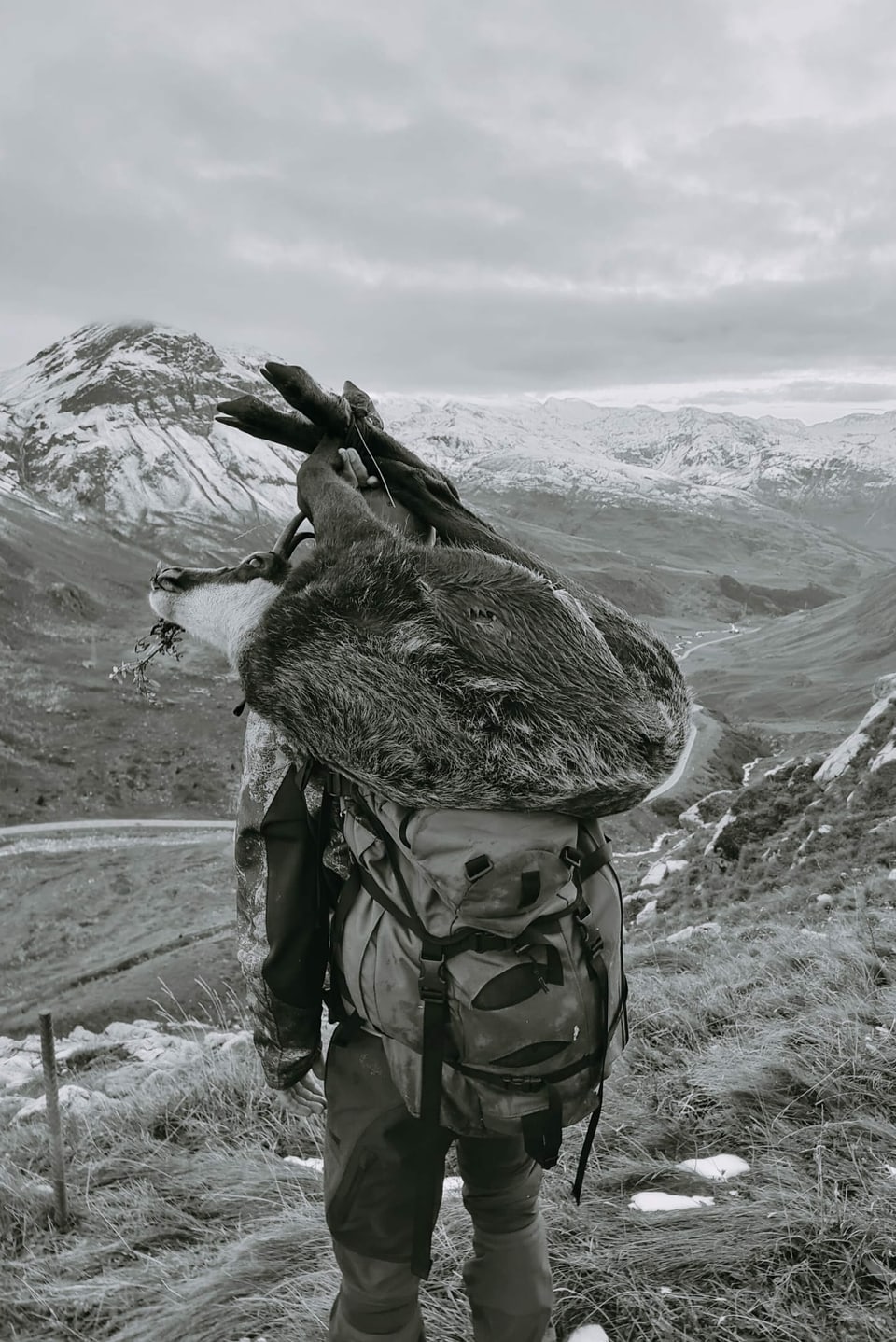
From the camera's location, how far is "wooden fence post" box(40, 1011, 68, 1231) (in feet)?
12.3

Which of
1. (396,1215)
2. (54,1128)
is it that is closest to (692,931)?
(54,1128)

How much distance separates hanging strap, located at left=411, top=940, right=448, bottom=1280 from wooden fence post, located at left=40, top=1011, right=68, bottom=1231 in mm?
2382

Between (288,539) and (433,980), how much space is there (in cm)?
153

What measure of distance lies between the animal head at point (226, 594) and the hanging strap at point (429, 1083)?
1.05 m

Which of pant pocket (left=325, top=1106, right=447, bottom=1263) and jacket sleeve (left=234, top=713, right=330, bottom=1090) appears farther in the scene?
jacket sleeve (left=234, top=713, right=330, bottom=1090)

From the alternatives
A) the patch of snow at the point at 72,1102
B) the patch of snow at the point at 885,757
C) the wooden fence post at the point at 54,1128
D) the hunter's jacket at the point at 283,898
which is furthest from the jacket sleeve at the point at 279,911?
the patch of snow at the point at 885,757

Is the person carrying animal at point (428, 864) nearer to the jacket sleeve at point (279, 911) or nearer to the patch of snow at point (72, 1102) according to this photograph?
the jacket sleeve at point (279, 911)

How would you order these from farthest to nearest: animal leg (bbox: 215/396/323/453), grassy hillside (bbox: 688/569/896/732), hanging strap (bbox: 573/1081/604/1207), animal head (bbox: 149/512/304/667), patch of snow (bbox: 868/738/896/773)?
grassy hillside (bbox: 688/569/896/732) → patch of snow (bbox: 868/738/896/773) → animal leg (bbox: 215/396/323/453) → animal head (bbox: 149/512/304/667) → hanging strap (bbox: 573/1081/604/1207)

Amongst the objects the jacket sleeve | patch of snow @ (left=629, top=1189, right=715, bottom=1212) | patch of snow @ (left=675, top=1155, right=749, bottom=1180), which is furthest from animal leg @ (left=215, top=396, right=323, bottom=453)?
patch of snow @ (left=675, top=1155, right=749, bottom=1180)

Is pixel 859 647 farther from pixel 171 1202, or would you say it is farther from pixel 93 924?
pixel 171 1202

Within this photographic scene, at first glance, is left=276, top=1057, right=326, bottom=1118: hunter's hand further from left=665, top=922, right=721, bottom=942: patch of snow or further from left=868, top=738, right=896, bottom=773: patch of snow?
left=868, top=738, right=896, bottom=773: patch of snow

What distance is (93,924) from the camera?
29734mm

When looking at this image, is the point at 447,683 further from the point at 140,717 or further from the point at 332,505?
the point at 140,717

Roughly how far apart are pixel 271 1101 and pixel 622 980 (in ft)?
10.8
